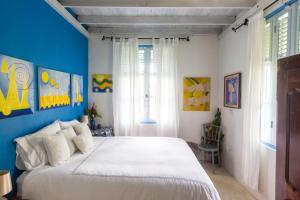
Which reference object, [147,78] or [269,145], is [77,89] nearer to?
[147,78]

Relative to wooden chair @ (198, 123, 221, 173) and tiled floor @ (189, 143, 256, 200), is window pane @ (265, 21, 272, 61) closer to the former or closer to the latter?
wooden chair @ (198, 123, 221, 173)

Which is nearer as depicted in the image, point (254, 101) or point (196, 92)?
point (254, 101)

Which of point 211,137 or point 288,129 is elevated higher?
point 288,129

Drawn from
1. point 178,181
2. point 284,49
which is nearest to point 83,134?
point 178,181

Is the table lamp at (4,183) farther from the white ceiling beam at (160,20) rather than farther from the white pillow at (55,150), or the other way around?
the white ceiling beam at (160,20)

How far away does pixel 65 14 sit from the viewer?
306cm

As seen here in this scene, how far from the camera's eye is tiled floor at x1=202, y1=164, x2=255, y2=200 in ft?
9.34

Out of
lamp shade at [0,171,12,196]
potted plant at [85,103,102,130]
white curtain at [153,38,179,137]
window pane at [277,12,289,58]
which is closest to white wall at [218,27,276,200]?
window pane at [277,12,289,58]

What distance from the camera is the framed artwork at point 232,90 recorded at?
3307mm

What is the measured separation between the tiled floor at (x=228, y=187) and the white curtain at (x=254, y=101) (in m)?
0.19

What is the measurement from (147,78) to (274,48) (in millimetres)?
2419

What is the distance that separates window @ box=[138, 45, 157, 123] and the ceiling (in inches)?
15.5

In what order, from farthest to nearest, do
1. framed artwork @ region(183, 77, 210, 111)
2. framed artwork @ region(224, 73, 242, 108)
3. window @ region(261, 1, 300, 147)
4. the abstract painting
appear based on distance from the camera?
framed artwork @ region(183, 77, 210, 111), the abstract painting, framed artwork @ region(224, 73, 242, 108), window @ region(261, 1, 300, 147)

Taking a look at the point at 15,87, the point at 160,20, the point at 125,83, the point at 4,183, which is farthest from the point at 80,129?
the point at 160,20
